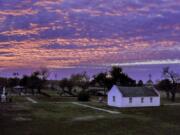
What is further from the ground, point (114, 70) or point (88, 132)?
point (114, 70)

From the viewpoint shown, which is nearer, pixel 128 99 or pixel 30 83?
pixel 128 99

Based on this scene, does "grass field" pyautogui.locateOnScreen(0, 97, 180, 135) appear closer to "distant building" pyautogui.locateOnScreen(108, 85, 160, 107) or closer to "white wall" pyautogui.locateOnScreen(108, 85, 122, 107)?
"distant building" pyautogui.locateOnScreen(108, 85, 160, 107)

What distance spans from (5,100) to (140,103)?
25.8 metres

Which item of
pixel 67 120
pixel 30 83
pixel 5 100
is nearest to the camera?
pixel 67 120

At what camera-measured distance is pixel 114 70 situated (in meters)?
94.5

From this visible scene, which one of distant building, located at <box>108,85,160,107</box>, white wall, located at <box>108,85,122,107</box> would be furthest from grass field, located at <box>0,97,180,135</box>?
white wall, located at <box>108,85,122,107</box>

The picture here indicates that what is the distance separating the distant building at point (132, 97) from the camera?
57.8 metres

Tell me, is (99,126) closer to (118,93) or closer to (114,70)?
(118,93)

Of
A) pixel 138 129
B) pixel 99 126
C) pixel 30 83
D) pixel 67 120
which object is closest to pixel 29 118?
pixel 67 120

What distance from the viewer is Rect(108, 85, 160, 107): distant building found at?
190 ft

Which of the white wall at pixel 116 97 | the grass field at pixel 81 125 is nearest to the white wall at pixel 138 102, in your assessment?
the white wall at pixel 116 97

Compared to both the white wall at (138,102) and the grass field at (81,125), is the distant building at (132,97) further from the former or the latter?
the grass field at (81,125)

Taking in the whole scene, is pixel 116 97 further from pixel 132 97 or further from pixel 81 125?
pixel 81 125

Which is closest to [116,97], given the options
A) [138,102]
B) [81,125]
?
[138,102]
